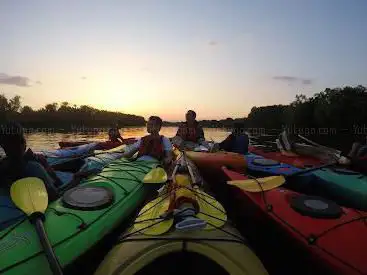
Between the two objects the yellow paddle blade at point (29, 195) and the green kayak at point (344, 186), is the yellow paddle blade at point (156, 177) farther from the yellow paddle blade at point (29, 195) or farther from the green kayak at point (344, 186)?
the green kayak at point (344, 186)

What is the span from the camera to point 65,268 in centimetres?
306

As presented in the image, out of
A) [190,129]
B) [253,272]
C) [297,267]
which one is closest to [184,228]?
[253,272]

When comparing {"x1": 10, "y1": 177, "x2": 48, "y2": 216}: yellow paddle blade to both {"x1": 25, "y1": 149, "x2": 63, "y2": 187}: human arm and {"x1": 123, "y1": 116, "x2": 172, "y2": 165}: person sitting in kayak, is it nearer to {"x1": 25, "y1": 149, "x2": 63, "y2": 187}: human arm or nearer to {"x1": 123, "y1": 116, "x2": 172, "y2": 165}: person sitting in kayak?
{"x1": 25, "y1": 149, "x2": 63, "y2": 187}: human arm

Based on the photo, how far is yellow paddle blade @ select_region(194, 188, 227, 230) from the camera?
3275mm

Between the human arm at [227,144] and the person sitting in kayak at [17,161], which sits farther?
the human arm at [227,144]

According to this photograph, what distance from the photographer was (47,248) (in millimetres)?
2775

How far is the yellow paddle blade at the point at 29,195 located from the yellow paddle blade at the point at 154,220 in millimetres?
1009

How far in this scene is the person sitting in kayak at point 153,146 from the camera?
6793 millimetres

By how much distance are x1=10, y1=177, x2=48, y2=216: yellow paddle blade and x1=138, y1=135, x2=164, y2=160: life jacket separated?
336cm

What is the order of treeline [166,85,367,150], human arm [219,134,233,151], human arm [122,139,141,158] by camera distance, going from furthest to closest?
treeline [166,85,367,150]
human arm [219,134,233,151]
human arm [122,139,141,158]

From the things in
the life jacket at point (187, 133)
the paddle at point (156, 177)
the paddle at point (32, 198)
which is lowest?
the paddle at point (156, 177)

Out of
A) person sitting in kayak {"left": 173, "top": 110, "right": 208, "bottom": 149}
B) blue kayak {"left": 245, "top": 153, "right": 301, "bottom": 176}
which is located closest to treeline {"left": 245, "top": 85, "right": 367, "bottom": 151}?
person sitting in kayak {"left": 173, "top": 110, "right": 208, "bottom": 149}

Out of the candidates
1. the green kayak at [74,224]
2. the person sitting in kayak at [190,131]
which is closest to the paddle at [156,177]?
the green kayak at [74,224]

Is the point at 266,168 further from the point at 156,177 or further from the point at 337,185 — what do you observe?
the point at 156,177
